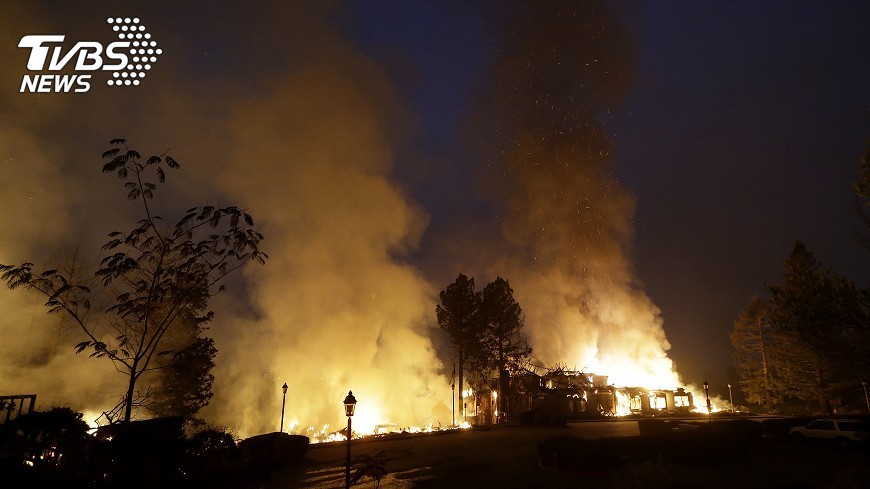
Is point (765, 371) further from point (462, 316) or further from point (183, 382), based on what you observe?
point (183, 382)

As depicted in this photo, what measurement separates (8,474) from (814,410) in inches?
2480

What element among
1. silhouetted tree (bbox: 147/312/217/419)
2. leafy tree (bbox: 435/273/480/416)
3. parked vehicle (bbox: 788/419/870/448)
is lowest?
parked vehicle (bbox: 788/419/870/448)

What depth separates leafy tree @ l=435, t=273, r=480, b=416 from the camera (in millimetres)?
49594

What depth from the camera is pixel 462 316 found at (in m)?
50.4

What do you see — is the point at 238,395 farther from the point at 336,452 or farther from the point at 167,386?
the point at 336,452

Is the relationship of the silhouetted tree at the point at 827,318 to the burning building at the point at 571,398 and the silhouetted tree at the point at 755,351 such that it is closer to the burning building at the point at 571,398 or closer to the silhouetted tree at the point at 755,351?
the burning building at the point at 571,398

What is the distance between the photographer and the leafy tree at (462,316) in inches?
1953

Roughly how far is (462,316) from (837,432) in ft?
107

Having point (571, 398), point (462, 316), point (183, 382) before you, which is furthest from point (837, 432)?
point (183, 382)

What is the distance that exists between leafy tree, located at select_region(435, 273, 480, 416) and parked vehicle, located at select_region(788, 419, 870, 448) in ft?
97.0

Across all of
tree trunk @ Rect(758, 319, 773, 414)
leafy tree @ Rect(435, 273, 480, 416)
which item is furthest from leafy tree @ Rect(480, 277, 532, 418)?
tree trunk @ Rect(758, 319, 773, 414)

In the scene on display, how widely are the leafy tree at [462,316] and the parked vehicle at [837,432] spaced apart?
29.6 m

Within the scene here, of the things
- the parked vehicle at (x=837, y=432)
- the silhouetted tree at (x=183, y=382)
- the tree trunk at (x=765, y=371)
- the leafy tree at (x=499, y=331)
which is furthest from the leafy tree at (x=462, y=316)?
the tree trunk at (x=765, y=371)

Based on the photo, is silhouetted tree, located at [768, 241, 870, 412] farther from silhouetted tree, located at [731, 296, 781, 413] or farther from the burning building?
silhouetted tree, located at [731, 296, 781, 413]
